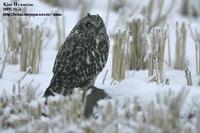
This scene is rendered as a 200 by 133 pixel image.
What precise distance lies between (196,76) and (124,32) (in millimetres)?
762

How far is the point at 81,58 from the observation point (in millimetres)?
4703

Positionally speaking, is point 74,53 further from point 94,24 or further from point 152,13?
point 152,13

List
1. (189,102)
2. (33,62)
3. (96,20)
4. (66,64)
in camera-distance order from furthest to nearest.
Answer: (33,62), (96,20), (66,64), (189,102)

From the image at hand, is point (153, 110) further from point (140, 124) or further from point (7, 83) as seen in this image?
point (7, 83)

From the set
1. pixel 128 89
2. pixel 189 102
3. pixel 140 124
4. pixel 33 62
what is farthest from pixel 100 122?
pixel 33 62

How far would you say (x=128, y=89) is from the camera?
15.4 feet

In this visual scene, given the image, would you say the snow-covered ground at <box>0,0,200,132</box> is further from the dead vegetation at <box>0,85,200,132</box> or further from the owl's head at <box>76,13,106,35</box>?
the owl's head at <box>76,13,106,35</box>

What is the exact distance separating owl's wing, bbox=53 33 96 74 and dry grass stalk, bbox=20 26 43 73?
3.30 ft

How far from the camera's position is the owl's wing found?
4.66 metres

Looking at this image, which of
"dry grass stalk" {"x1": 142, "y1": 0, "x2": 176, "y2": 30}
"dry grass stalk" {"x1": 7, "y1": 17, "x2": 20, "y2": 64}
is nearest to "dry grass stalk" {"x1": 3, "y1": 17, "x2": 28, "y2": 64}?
"dry grass stalk" {"x1": 7, "y1": 17, "x2": 20, "y2": 64}

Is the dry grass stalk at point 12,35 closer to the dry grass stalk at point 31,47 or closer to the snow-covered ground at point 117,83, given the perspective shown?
the snow-covered ground at point 117,83

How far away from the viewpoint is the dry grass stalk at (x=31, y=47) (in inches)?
231

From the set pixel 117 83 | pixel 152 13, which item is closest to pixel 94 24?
pixel 117 83

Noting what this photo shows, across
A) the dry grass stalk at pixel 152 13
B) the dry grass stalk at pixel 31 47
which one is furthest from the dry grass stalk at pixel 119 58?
the dry grass stalk at pixel 152 13
